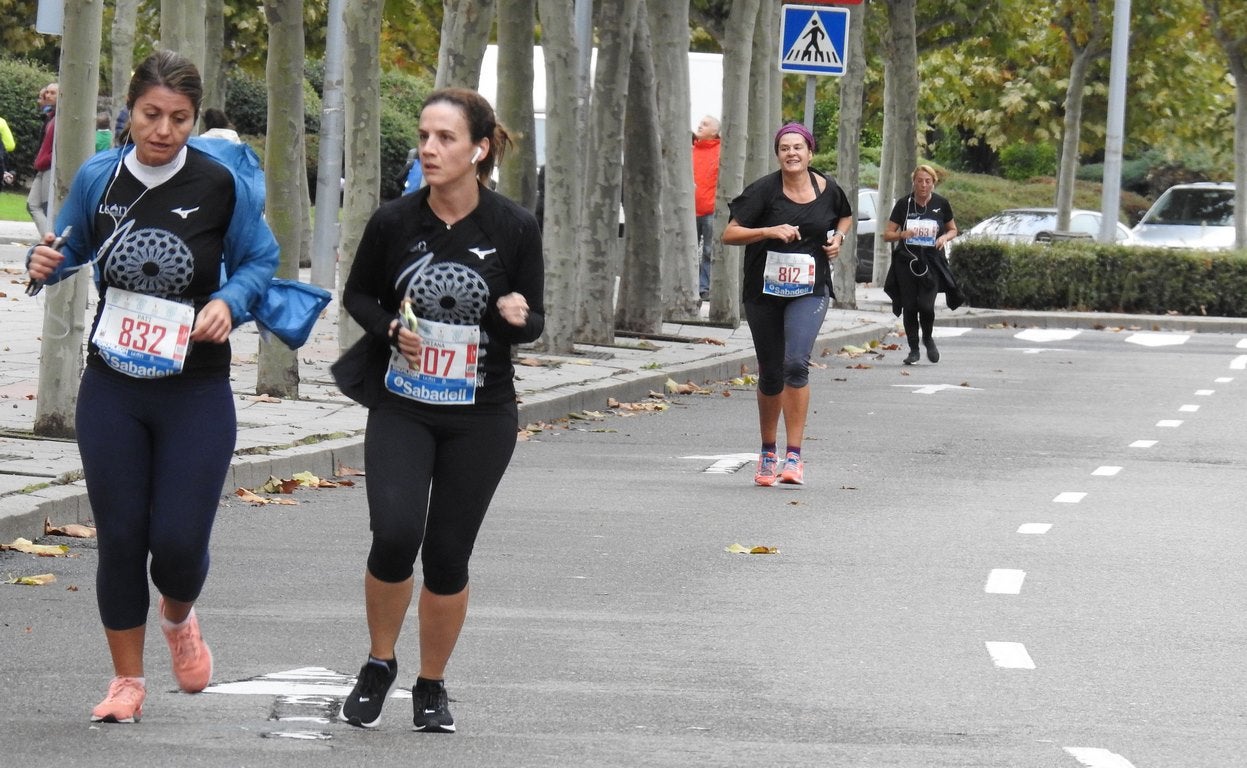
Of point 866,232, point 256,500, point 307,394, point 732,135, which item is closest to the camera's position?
point 256,500

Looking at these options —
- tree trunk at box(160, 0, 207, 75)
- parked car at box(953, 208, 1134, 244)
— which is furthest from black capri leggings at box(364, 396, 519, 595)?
parked car at box(953, 208, 1134, 244)

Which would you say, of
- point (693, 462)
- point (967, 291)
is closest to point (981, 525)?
point (693, 462)

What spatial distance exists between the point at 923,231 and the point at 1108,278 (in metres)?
9.03

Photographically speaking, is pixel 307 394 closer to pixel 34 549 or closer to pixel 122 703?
pixel 34 549

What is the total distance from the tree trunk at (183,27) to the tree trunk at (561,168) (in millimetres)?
2699

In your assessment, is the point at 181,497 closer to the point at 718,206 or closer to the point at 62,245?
the point at 62,245

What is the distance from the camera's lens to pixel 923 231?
21125 mm

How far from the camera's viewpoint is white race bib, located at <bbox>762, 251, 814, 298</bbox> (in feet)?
40.0

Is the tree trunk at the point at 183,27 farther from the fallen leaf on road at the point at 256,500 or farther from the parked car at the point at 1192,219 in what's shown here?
the parked car at the point at 1192,219

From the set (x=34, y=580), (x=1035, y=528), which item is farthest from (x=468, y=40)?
(x=34, y=580)

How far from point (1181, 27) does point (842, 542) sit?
2949cm

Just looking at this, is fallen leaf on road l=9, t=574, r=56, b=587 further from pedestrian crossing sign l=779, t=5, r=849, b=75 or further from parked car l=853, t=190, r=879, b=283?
parked car l=853, t=190, r=879, b=283

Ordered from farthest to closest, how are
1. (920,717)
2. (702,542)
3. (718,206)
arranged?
(718,206)
(702,542)
(920,717)

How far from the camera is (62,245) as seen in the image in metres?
6.11
